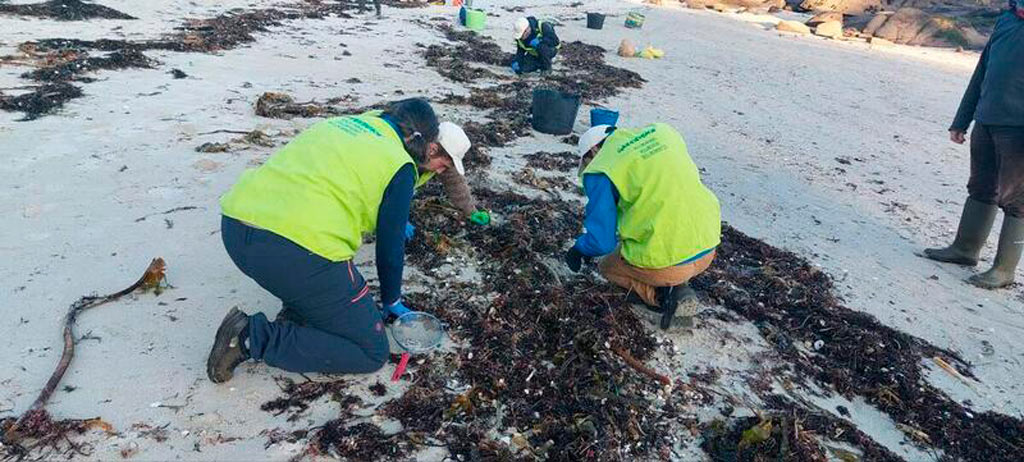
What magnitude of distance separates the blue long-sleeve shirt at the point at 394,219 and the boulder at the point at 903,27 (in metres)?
20.2

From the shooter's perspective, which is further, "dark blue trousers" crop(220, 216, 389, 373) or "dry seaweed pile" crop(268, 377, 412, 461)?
"dark blue trousers" crop(220, 216, 389, 373)

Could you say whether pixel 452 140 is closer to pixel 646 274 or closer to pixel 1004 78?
pixel 646 274

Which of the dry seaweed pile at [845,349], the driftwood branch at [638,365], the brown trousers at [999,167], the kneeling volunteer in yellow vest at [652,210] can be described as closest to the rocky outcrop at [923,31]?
the brown trousers at [999,167]

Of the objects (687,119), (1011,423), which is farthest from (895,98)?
(1011,423)

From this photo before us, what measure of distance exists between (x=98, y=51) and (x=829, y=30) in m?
18.1

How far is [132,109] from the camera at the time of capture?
601 centimetres

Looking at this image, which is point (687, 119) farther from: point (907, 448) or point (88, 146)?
point (88, 146)

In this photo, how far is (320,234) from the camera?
2.63 meters

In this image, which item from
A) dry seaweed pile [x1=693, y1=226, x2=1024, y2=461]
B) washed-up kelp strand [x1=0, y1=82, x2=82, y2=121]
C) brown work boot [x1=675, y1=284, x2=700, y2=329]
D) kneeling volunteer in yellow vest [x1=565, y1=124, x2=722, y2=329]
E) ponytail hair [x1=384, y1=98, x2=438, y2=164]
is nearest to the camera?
ponytail hair [x1=384, y1=98, x2=438, y2=164]

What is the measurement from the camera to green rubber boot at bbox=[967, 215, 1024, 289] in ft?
14.4

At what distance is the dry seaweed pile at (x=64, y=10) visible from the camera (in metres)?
9.34

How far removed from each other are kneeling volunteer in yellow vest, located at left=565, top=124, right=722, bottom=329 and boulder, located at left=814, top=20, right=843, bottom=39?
A: 57.3 ft

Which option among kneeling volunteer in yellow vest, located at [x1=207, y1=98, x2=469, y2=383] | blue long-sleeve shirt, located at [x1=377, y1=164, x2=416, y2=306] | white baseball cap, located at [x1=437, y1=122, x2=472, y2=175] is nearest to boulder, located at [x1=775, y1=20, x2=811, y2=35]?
white baseball cap, located at [x1=437, y1=122, x2=472, y2=175]

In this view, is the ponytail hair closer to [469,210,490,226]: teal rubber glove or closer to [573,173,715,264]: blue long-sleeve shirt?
[573,173,715,264]: blue long-sleeve shirt
